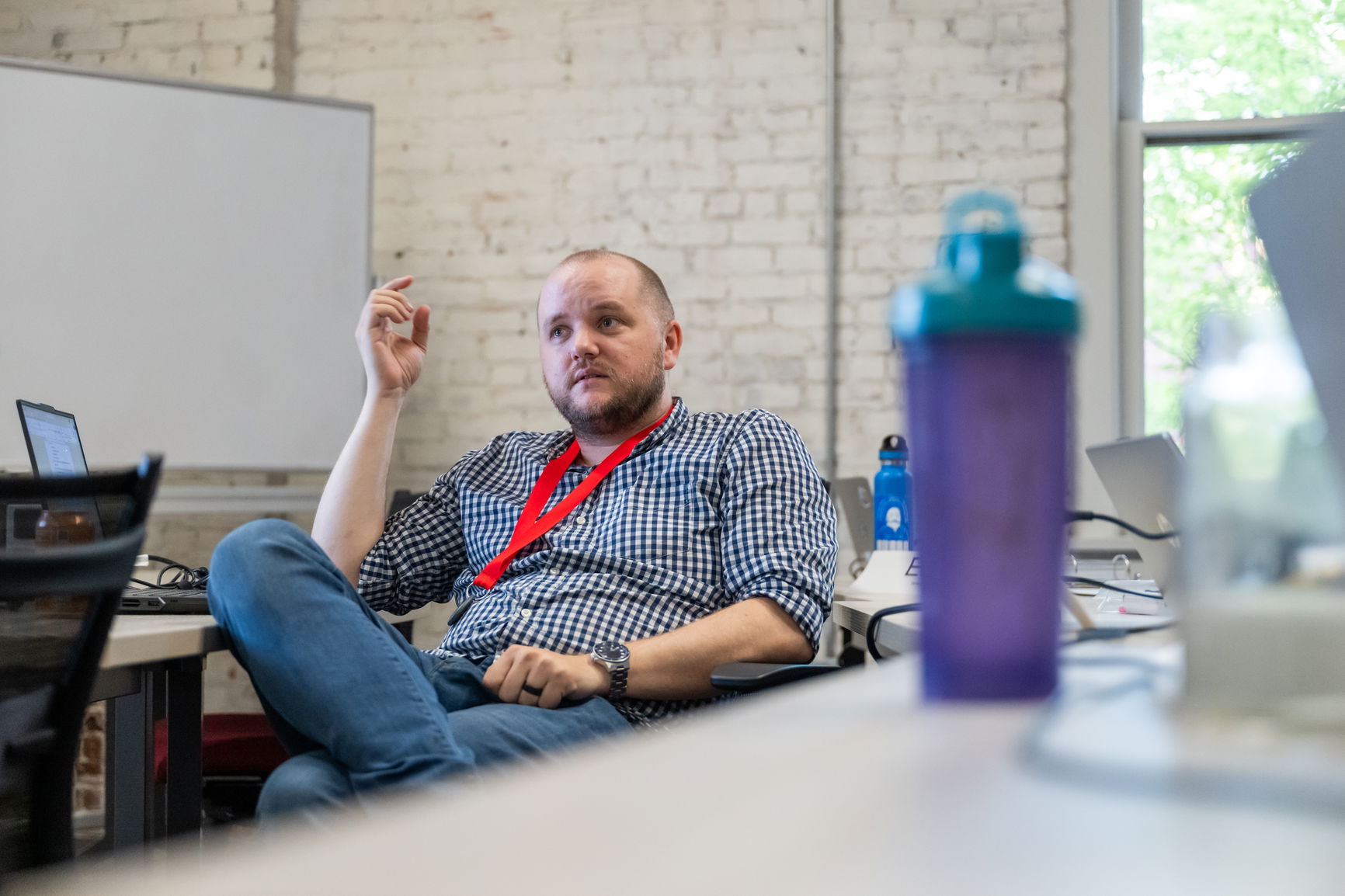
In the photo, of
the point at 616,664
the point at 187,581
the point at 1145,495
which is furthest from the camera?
the point at 187,581

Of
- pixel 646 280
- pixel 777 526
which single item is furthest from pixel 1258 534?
pixel 646 280

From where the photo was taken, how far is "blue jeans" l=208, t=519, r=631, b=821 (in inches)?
50.6

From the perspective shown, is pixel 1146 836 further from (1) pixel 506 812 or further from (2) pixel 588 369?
(2) pixel 588 369

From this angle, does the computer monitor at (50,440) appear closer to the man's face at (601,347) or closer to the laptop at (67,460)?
the laptop at (67,460)

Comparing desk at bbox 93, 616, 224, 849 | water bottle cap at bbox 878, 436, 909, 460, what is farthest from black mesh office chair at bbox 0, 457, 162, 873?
water bottle cap at bbox 878, 436, 909, 460

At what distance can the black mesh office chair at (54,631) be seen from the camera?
1.04 metres

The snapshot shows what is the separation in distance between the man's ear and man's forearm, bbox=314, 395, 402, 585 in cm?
54

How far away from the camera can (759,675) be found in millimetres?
1475

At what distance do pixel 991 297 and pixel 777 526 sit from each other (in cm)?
130

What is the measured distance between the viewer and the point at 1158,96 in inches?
151

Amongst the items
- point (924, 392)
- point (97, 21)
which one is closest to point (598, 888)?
point (924, 392)

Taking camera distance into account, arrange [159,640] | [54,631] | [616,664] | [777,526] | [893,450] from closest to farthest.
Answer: [54,631] < [159,640] < [616,664] < [777,526] < [893,450]

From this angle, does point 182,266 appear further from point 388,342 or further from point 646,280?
point 646,280

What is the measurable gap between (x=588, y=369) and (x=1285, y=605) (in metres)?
1.63
